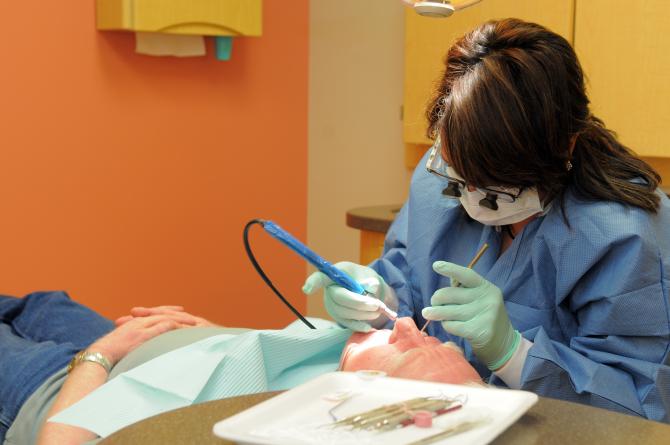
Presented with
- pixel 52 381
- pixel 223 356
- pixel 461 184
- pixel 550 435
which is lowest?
pixel 52 381

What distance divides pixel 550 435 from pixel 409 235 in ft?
3.00

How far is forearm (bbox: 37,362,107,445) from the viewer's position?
4.53 feet

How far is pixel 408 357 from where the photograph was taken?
133 centimetres

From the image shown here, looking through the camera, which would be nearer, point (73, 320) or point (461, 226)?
point (461, 226)

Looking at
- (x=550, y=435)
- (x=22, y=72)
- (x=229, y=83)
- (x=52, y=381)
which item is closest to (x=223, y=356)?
(x=52, y=381)

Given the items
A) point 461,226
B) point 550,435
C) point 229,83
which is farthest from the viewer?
point 229,83

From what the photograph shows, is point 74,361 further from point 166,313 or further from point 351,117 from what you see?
point 351,117

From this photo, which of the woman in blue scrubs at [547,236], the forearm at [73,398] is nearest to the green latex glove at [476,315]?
the woman in blue scrubs at [547,236]

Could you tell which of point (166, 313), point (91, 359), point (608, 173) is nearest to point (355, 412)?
point (608, 173)

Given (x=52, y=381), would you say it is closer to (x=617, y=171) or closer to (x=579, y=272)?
(x=579, y=272)

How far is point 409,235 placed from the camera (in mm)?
1758

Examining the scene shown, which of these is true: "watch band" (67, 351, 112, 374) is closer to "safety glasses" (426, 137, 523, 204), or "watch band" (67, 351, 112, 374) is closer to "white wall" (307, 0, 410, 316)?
"safety glasses" (426, 137, 523, 204)

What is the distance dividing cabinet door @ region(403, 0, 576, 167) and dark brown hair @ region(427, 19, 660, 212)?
1.24 meters

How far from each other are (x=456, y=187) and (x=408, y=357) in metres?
0.33
